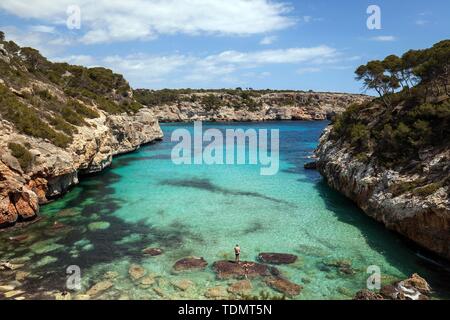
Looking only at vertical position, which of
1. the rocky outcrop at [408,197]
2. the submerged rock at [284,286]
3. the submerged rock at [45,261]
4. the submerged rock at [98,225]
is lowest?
the submerged rock at [284,286]

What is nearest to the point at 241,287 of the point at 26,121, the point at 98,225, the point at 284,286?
the point at 284,286

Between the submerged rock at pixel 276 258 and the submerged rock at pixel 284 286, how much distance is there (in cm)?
194

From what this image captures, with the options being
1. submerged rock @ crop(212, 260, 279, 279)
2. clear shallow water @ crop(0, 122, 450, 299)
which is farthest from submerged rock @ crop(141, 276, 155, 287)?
submerged rock @ crop(212, 260, 279, 279)

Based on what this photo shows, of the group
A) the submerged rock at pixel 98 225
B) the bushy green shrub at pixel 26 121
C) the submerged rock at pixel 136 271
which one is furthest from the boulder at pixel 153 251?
the bushy green shrub at pixel 26 121

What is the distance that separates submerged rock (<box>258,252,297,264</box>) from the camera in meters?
18.8

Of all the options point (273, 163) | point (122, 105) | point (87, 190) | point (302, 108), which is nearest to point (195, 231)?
point (87, 190)

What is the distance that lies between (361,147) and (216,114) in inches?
4457

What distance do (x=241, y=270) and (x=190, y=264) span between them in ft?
8.78

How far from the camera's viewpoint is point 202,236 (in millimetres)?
22453

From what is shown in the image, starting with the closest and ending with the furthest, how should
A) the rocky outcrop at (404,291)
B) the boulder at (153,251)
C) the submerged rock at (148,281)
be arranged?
the rocky outcrop at (404,291), the submerged rock at (148,281), the boulder at (153,251)

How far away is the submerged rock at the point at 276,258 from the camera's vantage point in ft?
61.8

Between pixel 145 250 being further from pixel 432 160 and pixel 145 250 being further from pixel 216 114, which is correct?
pixel 216 114

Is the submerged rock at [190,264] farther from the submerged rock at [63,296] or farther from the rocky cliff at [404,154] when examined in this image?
the rocky cliff at [404,154]

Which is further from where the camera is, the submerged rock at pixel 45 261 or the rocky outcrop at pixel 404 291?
the submerged rock at pixel 45 261
